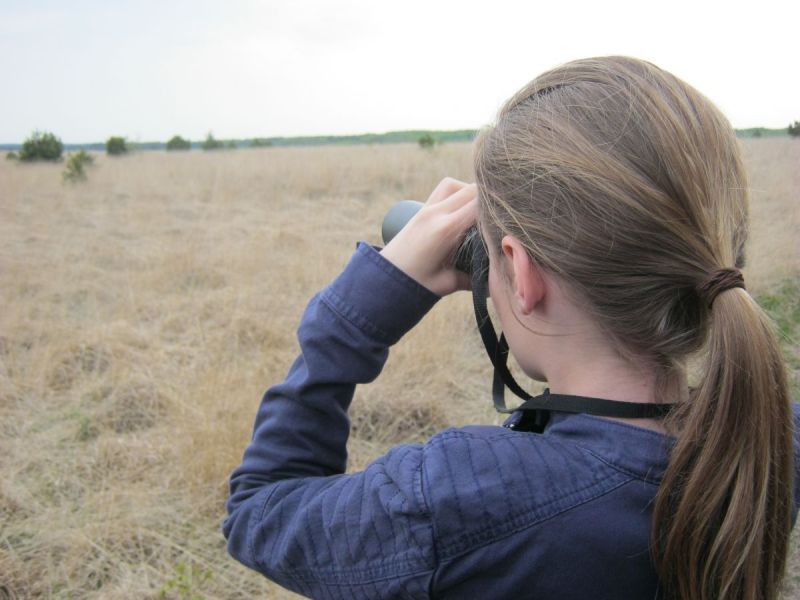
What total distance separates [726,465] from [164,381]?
10.0ft

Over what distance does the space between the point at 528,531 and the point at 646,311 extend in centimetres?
28

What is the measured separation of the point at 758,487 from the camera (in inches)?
25.8

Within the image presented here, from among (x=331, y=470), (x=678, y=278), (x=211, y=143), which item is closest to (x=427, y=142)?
(x=211, y=143)

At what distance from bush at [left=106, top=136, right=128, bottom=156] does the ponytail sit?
20.9m

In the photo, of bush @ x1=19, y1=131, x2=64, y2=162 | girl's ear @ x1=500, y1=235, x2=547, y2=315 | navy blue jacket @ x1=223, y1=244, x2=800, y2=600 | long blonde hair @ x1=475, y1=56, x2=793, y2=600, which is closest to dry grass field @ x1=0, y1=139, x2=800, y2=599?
long blonde hair @ x1=475, y1=56, x2=793, y2=600

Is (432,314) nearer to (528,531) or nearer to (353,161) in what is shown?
(528,531)

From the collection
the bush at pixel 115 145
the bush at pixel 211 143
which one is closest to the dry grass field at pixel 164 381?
the bush at pixel 115 145

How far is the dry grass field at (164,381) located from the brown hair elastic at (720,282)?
263mm

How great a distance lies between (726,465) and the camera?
0.65 meters

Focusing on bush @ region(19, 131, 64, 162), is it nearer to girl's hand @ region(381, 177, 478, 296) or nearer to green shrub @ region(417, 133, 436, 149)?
green shrub @ region(417, 133, 436, 149)

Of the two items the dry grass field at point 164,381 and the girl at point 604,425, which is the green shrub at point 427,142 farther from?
the girl at point 604,425

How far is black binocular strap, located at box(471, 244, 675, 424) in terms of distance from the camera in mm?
682

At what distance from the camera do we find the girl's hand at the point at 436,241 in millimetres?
848

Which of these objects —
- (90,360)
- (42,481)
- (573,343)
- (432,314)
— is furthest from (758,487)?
(90,360)
